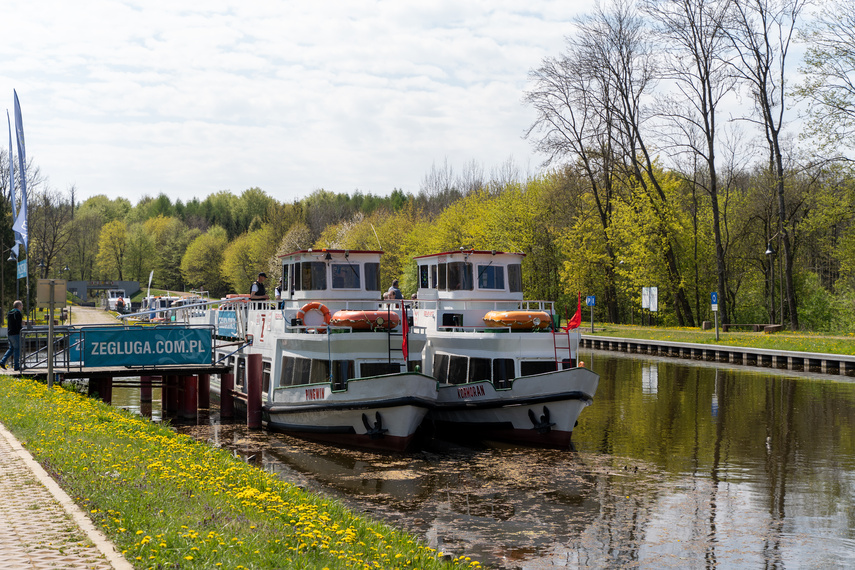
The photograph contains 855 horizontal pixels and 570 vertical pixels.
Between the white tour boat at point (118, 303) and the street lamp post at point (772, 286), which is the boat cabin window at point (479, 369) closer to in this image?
the street lamp post at point (772, 286)

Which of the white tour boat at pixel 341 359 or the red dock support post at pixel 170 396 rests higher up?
the white tour boat at pixel 341 359

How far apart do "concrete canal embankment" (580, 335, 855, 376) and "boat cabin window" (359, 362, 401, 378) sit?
77.6 ft

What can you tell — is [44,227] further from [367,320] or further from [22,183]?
[367,320]

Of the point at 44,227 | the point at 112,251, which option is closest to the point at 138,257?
the point at 112,251

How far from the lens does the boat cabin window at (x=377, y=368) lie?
20.8 meters

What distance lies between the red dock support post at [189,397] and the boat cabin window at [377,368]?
734 centimetres

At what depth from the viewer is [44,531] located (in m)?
8.53

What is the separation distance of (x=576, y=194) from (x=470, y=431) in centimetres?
4908

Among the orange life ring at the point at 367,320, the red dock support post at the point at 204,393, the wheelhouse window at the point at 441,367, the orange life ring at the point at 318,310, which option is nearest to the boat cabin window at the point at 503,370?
the wheelhouse window at the point at 441,367

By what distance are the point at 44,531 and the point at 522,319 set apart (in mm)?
14188

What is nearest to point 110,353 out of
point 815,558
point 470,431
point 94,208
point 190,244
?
point 470,431

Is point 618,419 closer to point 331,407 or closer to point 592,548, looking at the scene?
point 331,407

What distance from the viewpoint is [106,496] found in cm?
984

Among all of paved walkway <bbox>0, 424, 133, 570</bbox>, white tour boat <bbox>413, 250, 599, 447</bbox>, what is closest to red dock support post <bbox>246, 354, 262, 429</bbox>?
white tour boat <bbox>413, 250, 599, 447</bbox>
